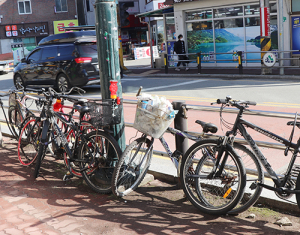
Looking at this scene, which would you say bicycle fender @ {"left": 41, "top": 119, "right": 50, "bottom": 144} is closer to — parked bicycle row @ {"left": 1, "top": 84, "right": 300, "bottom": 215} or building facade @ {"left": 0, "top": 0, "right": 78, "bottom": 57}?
parked bicycle row @ {"left": 1, "top": 84, "right": 300, "bottom": 215}

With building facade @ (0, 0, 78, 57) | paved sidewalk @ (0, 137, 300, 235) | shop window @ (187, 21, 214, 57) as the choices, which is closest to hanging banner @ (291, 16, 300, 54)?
shop window @ (187, 21, 214, 57)

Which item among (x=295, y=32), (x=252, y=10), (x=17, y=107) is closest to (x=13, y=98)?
(x=17, y=107)

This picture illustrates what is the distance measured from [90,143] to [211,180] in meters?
1.59

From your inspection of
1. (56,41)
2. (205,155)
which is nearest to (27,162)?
(205,155)

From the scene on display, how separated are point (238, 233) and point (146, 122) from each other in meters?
1.44

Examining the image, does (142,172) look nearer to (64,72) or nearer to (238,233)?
(238,233)

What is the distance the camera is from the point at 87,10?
Answer: 4503 cm

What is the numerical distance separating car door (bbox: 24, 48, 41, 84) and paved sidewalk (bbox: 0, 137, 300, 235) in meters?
10.6

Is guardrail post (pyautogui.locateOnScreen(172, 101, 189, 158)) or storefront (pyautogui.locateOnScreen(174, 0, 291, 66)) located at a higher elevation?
storefront (pyautogui.locateOnScreen(174, 0, 291, 66))

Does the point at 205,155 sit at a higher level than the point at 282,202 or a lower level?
higher

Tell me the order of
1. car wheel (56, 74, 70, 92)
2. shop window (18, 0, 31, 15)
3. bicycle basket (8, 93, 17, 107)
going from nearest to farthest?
bicycle basket (8, 93, 17, 107) → car wheel (56, 74, 70, 92) → shop window (18, 0, 31, 15)

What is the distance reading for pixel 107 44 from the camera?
15.2 ft

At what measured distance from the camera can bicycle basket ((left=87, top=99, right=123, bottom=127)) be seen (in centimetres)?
448

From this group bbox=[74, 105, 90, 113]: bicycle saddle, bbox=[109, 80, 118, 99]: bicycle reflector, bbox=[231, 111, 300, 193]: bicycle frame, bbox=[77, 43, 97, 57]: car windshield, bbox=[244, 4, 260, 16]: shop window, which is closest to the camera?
bbox=[231, 111, 300, 193]: bicycle frame
